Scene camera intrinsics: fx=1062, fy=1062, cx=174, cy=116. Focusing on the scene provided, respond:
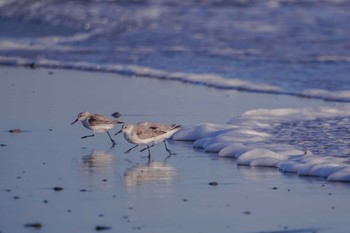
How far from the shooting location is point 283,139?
11.3 meters

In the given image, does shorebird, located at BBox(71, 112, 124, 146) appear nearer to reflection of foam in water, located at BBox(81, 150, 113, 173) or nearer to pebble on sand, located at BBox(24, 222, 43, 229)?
reflection of foam in water, located at BBox(81, 150, 113, 173)

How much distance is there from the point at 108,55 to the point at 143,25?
550 cm

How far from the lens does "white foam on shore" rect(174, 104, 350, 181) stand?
9.64 metres

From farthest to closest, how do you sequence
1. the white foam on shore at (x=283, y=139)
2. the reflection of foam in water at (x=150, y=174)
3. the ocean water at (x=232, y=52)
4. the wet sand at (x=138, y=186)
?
the ocean water at (x=232, y=52) < the white foam on shore at (x=283, y=139) < the reflection of foam in water at (x=150, y=174) < the wet sand at (x=138, y=186)

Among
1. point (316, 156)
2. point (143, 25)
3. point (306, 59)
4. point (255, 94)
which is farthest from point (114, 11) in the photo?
point (316, 156)

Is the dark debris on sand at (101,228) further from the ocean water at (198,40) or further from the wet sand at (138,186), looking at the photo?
the ocean water at (198,40)

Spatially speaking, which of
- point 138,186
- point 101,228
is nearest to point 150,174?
point 138,186

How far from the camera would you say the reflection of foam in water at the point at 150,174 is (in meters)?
9.23

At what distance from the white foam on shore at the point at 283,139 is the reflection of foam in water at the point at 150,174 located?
29.9 inches

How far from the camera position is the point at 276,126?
479 inches

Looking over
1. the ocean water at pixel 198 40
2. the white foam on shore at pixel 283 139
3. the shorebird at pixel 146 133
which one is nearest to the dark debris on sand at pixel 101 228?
the white foam on shore at pixel 283 139

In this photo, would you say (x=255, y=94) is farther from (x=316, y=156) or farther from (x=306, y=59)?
(x=316, y=156)

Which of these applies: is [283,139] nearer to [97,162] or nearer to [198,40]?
[97,162]

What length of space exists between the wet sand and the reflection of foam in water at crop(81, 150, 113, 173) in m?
0.01
